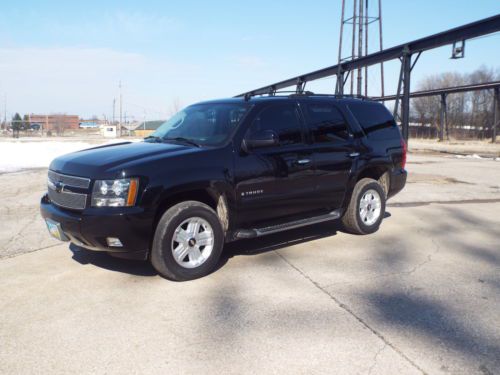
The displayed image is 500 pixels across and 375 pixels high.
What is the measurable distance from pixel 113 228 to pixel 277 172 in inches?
76.8

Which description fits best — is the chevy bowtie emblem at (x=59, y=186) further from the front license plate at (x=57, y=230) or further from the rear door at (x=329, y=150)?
the rear door at (x=329, y=150)

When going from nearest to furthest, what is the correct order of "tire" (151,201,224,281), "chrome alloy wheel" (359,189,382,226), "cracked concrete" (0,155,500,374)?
"cracked concrete" (0,155,500,374) < "tire" (151,201,224,281) < "chrome alloy wheel" (359,189,382,226)

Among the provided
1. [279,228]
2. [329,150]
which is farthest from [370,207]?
Answer: [279,228]

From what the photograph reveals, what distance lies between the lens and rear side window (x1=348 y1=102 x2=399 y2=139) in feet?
20.8

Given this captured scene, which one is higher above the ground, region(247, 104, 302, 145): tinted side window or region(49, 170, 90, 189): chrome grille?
region(247, 104, 302, 145): tinted side window

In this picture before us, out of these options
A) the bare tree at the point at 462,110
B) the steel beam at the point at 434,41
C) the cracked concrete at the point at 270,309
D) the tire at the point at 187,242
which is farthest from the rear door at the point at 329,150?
the bare tree at the point at 462,110

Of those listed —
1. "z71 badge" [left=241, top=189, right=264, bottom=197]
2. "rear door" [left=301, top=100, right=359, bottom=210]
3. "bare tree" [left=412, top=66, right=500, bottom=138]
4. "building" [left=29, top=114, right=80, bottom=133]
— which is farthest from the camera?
"building" [left=29, top=114, right=80, bottom=133]

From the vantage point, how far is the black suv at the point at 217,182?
4.14 meters

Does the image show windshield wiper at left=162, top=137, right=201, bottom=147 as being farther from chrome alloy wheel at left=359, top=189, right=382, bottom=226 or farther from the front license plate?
chrome alloy wheel at left=359, top=189, right=382, bottom=226

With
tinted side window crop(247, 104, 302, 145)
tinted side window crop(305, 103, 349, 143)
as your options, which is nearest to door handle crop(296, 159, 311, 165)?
tinted side window crop(247, 104, 302, 145)

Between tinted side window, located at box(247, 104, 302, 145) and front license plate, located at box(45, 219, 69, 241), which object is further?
tinted side window, located at box(247, 104, 302, 145)

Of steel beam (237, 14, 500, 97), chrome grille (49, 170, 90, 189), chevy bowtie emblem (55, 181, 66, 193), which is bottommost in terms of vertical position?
chevy bowtie emblem (55, 181, 66, 193)

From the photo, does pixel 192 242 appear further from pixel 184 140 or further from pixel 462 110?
pixel 462 110

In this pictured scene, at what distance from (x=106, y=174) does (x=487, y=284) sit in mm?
3874
